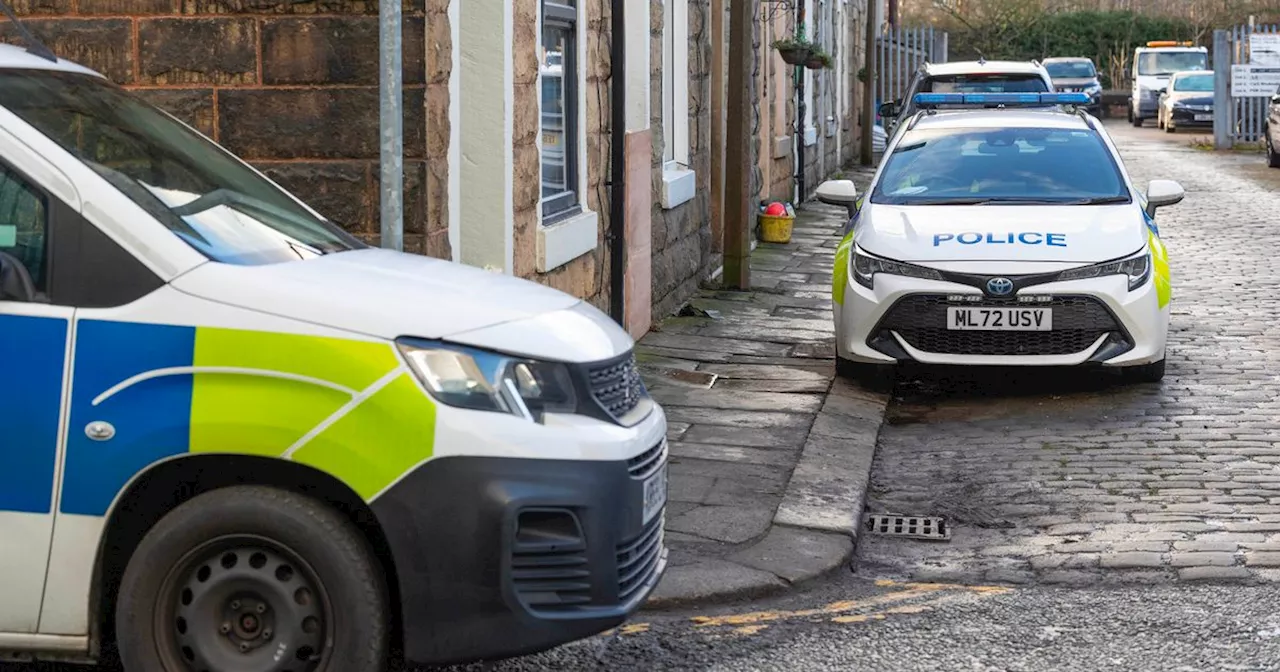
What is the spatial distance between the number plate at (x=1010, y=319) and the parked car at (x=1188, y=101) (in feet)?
117

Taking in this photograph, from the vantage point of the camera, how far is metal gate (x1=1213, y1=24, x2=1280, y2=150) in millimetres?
36312

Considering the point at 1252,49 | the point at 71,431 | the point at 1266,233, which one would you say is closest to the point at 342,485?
the point at 71,431

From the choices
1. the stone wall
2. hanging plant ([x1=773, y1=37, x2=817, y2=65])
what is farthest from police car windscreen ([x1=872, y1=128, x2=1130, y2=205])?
hanging plant ([x1=773, y1=37, x2=817, y2=65])

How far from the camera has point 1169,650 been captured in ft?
18.4

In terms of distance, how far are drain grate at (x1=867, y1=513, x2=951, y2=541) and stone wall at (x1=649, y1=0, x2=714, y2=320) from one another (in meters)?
5.55

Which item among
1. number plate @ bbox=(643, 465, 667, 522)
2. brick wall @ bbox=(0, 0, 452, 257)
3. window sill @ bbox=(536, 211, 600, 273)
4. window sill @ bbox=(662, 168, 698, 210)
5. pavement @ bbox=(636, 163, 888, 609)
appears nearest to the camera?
number plate @ bbox=(643, 465, 667, 522)

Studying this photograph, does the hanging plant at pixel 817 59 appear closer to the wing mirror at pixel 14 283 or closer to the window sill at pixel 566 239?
the window sill at pixel 566 239

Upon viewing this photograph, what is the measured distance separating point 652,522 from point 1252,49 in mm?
34605

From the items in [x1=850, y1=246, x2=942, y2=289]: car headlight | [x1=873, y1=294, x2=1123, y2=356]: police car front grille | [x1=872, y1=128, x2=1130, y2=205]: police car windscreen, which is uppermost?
[x1=872, y1=128, x2=1130, y2=205]: police car windscreen

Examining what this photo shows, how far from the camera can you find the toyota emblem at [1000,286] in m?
9.88

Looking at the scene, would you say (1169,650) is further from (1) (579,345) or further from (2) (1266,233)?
(2) (1266,233)

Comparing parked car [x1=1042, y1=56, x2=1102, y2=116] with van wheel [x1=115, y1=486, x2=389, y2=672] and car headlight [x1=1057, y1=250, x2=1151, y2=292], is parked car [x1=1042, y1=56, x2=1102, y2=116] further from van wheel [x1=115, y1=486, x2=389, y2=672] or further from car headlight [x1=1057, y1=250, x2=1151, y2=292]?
van wheel [x1=115, y1=486, x2=389, y2=672]

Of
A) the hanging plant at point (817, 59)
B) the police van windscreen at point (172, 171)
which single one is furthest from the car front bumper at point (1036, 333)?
the hanging plant at point (817, 59)

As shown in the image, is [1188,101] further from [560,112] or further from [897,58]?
[560,112]
